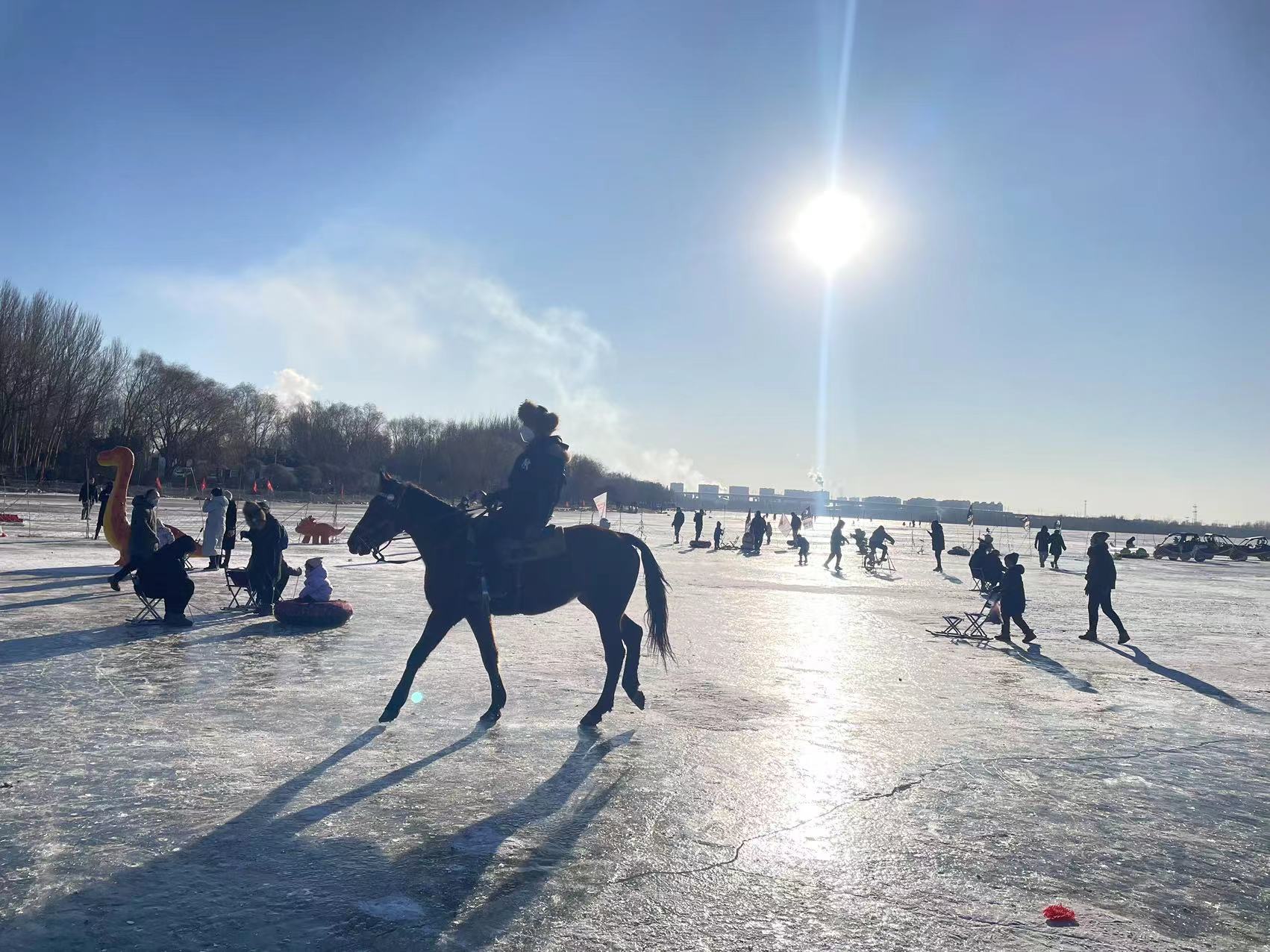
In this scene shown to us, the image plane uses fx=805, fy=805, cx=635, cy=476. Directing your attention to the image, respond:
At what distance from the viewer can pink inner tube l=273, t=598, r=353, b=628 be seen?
11602mm

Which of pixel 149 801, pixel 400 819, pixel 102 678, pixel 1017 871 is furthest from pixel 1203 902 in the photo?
pixel 102 678

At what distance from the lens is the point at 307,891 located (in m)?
3.71

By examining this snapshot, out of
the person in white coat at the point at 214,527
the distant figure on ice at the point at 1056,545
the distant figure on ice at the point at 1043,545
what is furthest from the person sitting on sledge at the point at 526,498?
the distant figure on ice at the point at 1043,545

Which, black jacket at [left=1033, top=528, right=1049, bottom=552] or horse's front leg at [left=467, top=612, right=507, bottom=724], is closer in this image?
horse's front leg at [left=467, top=612, right=507, bottom=724]

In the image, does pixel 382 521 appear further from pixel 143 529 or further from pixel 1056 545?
pixel 1056 545

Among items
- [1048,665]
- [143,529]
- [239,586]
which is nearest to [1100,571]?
[1048,665]

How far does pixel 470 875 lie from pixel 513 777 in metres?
1.54

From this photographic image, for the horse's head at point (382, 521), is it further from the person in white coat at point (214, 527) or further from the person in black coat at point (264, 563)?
the person in white coat at point (214, 527)

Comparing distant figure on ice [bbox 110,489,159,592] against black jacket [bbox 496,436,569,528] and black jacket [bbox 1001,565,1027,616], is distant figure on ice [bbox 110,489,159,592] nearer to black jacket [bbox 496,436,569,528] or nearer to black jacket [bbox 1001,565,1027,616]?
black jacket [bbox 496,436,569,528]

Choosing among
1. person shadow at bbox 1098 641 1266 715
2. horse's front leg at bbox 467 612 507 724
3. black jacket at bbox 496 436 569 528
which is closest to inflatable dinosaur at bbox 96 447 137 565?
horse's front leg at bbox 467 612 507 724

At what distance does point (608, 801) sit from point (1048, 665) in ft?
28.7

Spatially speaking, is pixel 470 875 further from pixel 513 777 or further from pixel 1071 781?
pixel 1071 781

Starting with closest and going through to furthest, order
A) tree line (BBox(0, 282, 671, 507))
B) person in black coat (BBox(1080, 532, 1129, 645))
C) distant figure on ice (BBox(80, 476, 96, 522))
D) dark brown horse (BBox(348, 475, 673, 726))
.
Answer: dark brown horse (BBox(348, 475, 673, 726)) → person in black coat (BBox(1080, 532, 1129, 645)) → distant figure on ice (BBox(80, 476, 96, 522)) → tree line (BBox(0, 282, 671, 507))

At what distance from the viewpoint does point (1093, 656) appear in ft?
40.0
